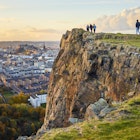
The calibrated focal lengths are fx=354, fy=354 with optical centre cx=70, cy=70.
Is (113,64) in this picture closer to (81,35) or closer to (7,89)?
(81,35)

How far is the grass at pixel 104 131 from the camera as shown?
1131cm

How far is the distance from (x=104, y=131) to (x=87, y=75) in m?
13.2

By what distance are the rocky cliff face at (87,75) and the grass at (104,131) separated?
6.49 metres

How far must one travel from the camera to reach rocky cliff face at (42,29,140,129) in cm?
2081

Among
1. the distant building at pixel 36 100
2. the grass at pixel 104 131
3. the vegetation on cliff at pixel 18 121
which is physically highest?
the grass at pixel 104 131

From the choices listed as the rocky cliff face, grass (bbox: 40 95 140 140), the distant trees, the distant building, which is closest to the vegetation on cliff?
the distant trees

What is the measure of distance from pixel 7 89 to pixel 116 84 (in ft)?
314

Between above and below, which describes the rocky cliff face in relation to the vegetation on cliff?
above

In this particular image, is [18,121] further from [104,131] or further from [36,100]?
[104,131]

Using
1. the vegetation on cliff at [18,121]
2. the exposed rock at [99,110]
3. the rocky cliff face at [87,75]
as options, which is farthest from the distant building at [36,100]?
the exposed rock at [99,110]

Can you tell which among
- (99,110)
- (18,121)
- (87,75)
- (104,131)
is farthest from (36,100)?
(104,131)

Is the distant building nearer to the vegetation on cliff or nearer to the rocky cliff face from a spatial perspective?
the vegetation on cliff

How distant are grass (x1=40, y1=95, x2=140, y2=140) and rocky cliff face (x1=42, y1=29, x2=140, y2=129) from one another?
649 centimetres

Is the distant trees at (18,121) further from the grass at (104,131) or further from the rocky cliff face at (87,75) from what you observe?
the grass at (104,131)
